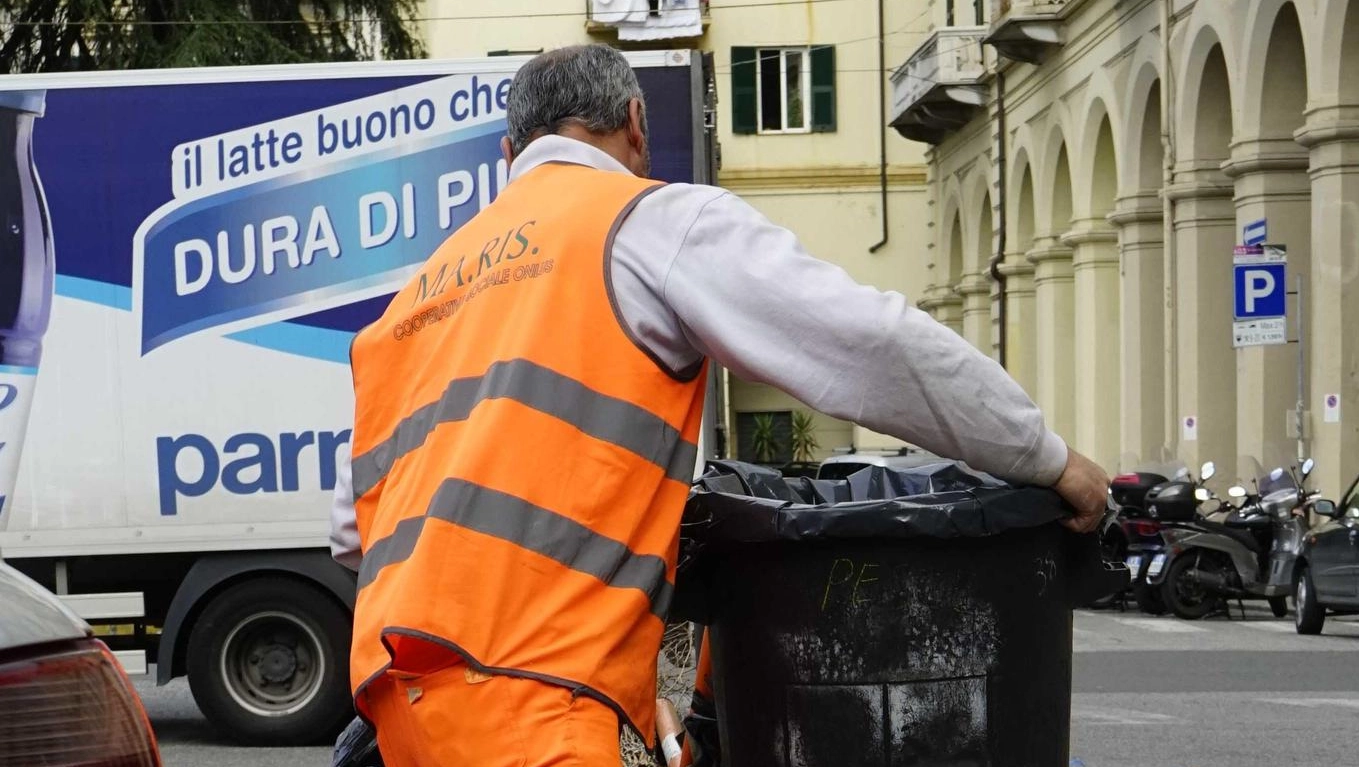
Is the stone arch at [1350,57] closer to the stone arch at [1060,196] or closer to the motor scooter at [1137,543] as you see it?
the motor scooter at [1137,543]

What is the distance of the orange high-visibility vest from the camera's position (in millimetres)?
2736

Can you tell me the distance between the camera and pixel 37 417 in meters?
9.35

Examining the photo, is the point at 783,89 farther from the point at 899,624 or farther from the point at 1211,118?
the point at 899,624

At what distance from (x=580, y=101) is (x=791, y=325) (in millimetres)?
512

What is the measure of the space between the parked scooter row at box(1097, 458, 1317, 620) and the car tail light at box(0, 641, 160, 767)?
15.3 m

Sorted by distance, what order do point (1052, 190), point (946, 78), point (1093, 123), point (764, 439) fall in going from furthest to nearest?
point (764, 439), point (946, 78), point (1052, 190), point (1093, 123)

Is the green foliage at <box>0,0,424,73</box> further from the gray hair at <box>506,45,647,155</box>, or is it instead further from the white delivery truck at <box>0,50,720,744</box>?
the gray hair at <box>506,45,647,155</box>

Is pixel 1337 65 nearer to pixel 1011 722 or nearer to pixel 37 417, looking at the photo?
pixel 37 417

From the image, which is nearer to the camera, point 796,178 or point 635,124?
point 635,124

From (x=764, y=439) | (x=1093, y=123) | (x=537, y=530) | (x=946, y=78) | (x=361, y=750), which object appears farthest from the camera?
(x=764, y=439)

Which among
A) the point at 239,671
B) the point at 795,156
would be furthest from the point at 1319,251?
the point at 795,156

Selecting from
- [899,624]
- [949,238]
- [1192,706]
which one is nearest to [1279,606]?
[1192,706]

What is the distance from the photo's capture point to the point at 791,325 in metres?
2.81

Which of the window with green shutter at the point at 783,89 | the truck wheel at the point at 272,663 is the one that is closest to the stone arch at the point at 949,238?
the window with green shutter at the point at 783,89
